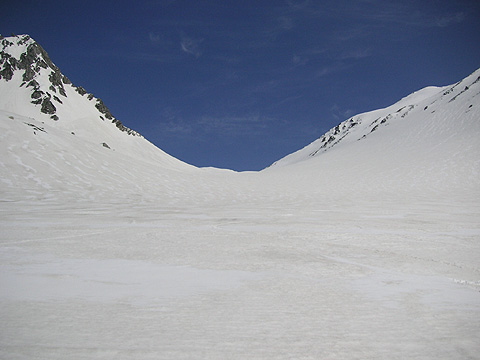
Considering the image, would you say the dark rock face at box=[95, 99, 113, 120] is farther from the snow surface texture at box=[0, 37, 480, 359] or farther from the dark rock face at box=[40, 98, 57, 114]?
the snow surface texture at box=[0, 37, 480, 359]

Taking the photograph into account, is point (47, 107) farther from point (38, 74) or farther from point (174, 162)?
point (174, 162)

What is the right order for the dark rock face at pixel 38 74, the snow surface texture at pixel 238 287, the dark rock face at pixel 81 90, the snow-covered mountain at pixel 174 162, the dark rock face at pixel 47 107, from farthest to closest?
1. the dark rock face at pixel 81 90
2. the dark rock face at pixel 38 74
3. the dark rock face at pixel 47 107
4. the snow-covered mountain at pixel 174 162
5. the snow surface texture at pixel 238 287

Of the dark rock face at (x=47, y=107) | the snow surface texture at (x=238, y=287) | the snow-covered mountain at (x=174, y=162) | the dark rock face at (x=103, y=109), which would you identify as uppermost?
the dark rock face at (x=103, y=109)

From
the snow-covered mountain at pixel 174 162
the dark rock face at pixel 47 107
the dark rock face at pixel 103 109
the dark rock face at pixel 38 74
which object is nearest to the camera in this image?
the snow-covered mountain at pixel 174 162

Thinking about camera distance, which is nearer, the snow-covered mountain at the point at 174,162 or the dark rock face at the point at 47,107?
the snow-covered mountain at the point at 174,162

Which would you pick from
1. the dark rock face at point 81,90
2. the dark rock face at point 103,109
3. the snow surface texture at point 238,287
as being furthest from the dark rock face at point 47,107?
the snow surface texture at point 238,287

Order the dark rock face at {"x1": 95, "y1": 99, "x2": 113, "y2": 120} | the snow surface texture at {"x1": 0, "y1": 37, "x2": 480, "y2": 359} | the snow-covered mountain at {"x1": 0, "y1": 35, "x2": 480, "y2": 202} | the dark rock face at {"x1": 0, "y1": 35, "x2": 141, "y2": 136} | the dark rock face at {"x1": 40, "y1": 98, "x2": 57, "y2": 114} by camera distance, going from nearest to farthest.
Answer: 1. the snow surface texture at {"x1": 0, "y1": 37, "x2": 480, "y2": 359}
2. the snow-covered mountain at {"x1": 0, "y1": 35, "x2": 480, "y2": 202}
3. the dark rock face at {"x1": 40, "y1": 98, "x2": 57, "y2": 114}
4. the dark rock face at {"x1": 0, "y1": 35, "x2": 141, "y2": 136}
5. the dark rock face at {"x1": 95, "y1": 99, "x2": 113, "y2": 120}

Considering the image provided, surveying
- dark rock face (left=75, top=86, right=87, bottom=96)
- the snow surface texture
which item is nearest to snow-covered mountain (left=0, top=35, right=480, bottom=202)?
the snow surface texture

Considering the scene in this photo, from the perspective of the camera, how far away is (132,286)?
89.7 inches

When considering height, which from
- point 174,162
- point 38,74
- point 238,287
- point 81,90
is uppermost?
point 81,90

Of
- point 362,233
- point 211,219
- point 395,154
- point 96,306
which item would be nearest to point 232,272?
point 96,306

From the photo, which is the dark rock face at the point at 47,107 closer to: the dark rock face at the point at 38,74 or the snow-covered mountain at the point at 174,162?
the dark rock face at the point at 38,74

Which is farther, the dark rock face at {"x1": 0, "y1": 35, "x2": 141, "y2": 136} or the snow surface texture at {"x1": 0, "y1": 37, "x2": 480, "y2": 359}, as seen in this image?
the dark rock face at {"x1": 0, "y1": 35, "x2": 141, "y2": 136}

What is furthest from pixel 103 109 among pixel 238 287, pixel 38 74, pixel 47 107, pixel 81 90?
pixel 238 287
